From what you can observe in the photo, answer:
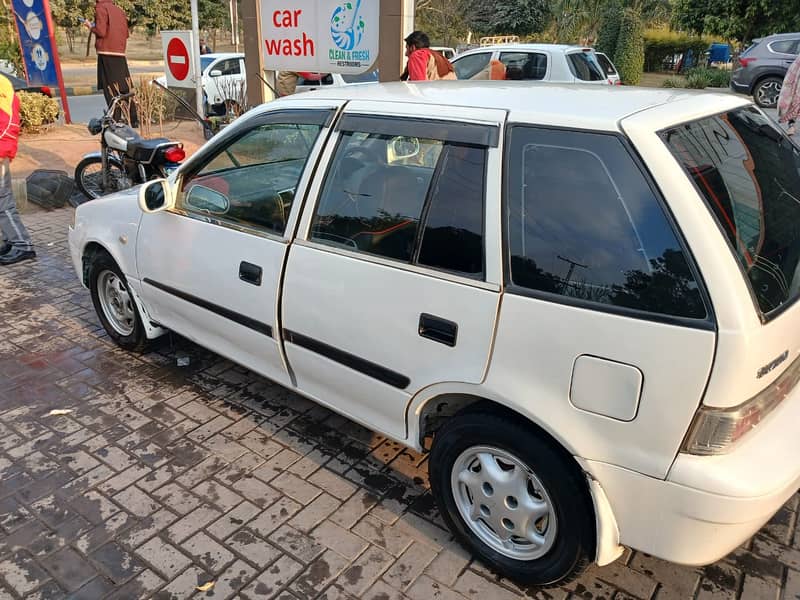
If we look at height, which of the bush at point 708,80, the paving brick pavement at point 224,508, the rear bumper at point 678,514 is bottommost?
the paving brick pavement at point 224,508

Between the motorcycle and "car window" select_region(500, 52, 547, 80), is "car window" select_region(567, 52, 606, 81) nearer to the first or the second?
"car window" select_region(500, 52, 547, 80)

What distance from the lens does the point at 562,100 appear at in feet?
7.82

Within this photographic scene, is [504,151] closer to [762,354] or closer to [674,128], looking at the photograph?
[674,128]

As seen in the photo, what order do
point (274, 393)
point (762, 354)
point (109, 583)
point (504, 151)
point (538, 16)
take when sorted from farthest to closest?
point (538, 16)
point (274, 393)
point (109, 583)
point (504, 151)
point (762, 354)

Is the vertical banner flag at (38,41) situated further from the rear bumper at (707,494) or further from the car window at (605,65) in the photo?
the rear bumper at (707,494)

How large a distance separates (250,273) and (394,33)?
462 centimetres

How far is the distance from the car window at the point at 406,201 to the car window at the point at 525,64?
9.67 m

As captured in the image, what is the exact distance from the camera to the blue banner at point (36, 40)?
11.5 meters

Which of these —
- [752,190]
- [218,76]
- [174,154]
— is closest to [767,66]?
[218,76]

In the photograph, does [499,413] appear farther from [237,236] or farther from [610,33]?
[610,33]

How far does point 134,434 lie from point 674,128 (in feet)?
9.92

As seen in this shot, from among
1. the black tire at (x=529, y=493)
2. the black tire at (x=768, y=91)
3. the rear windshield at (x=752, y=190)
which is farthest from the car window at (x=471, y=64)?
the black tire at (x=529, y=493)

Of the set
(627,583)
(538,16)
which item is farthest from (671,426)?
(538,16)

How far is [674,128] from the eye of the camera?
2.13m
